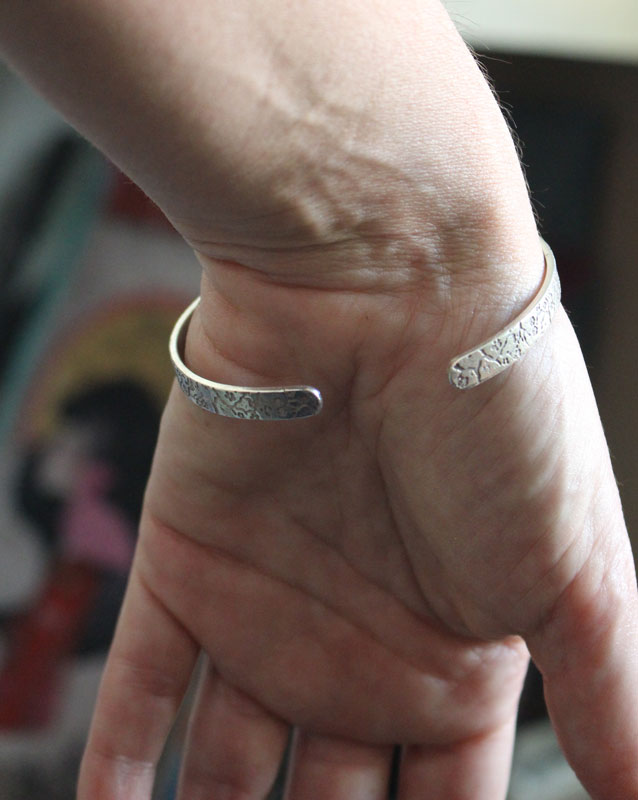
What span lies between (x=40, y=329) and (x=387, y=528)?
3.08 feet

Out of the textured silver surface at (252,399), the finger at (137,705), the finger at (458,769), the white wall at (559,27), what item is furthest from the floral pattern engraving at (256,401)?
the white wall at (559,27)

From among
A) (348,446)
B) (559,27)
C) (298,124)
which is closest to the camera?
(298,124)

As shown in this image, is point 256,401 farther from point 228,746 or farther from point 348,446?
point 228,746

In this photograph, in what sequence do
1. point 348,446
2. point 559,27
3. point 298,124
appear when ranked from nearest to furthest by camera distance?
point 298,124 < point 348,446 < point 559,27

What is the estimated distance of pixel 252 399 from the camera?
488mm

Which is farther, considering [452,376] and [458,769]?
[458,769]

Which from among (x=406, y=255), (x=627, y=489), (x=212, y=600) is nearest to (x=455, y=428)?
(x=406, y=255)

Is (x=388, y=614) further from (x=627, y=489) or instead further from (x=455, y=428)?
(x=627, y=489)

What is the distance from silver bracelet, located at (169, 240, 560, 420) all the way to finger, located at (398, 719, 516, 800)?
286 mm

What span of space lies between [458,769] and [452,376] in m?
0.32

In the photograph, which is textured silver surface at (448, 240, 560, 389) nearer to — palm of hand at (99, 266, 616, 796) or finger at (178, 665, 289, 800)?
palm of hand at (99, 266, 616, 796)

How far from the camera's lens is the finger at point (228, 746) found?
60 centimetres

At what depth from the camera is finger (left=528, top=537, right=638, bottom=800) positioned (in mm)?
492

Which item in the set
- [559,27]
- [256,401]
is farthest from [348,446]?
[559,27]
